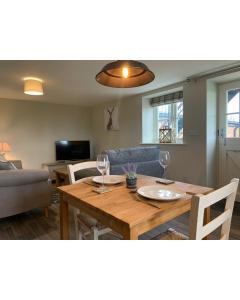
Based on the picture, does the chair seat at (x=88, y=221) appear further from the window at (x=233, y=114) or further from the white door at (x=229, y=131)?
the window at (x=233, y=114)

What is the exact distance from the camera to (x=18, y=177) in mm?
2148

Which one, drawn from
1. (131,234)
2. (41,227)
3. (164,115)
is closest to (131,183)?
(131,234)

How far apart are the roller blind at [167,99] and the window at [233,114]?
0.80 meters

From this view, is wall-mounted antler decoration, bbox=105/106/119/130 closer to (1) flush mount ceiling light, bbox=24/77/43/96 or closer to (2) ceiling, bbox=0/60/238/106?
(2) ceiling, bbox=0/60/238/106

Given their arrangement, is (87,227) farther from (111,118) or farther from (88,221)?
(111,118)

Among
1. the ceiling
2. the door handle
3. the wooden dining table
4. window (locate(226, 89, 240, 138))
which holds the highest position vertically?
the ceiling

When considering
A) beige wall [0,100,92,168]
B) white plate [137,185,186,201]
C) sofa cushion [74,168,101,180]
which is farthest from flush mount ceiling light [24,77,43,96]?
white plate [137,185,186,201]

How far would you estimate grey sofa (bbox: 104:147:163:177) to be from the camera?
2.41 metres

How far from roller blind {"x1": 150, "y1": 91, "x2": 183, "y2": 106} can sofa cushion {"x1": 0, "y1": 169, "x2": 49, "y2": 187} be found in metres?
2.60

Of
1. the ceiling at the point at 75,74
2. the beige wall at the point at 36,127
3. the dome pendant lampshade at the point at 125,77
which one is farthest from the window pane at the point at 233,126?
the beige wall at the point at 36,127

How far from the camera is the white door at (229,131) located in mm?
2852
